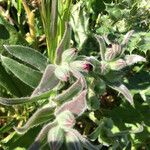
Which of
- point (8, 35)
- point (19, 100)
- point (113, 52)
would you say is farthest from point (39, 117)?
point (8, 35)

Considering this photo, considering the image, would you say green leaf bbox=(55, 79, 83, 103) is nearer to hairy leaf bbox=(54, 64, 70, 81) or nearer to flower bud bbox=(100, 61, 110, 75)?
hairy leaf bbox=(54, 64, 70, 81)

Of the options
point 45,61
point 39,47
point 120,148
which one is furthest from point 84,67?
point 39,47

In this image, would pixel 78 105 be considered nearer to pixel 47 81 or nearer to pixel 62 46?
pixel 47 81

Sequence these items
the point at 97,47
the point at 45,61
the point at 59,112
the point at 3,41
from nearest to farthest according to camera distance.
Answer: the point at 59,112, the point at 45,61, the point at 3,41, the point at 97,47

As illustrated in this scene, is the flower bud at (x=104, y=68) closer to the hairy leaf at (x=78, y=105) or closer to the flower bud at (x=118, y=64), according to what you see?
the flower bud at (x=118, y=64)

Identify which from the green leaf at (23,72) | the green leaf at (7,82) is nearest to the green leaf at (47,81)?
the green leaf at (23,72)

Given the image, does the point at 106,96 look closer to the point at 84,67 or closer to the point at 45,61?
the point at 45,61
